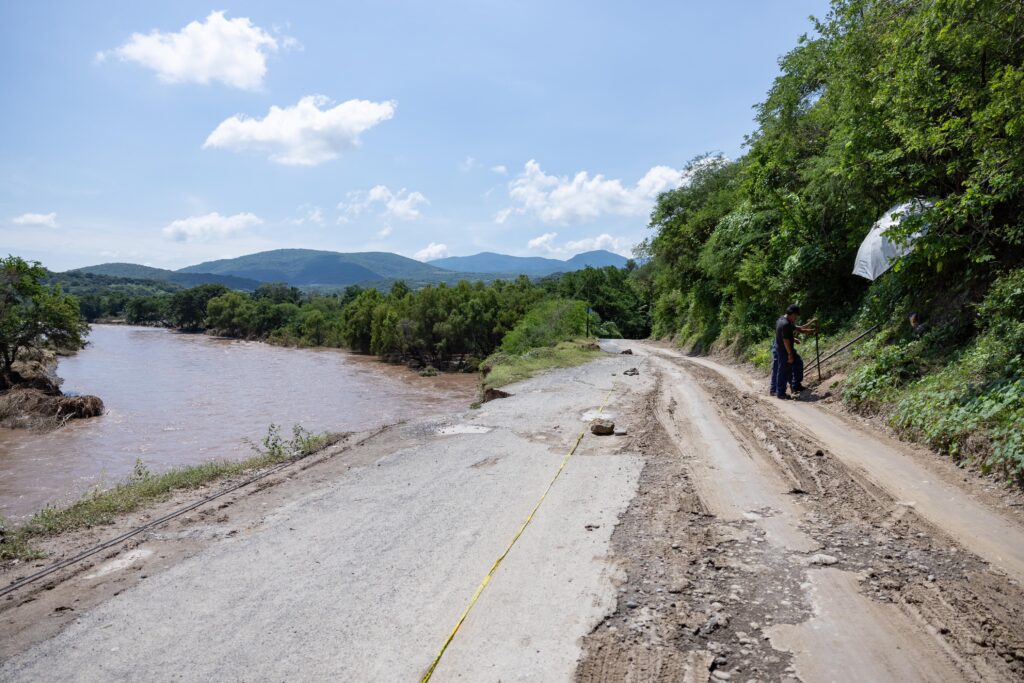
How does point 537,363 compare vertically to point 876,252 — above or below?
below

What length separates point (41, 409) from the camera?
22.6 metres

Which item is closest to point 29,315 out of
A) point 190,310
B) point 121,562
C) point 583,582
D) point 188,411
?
point 188,411

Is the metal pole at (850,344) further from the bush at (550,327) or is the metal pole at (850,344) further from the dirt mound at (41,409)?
the dirt mound at (41,409)

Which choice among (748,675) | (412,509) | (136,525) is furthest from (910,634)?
(136,525)

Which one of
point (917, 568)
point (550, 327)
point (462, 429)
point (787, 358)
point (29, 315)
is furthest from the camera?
point (550, 327)

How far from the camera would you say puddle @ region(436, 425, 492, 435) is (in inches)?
416

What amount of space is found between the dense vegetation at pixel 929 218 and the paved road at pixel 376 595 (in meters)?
4.28

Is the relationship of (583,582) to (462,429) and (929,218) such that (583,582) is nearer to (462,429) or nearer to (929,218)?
(462,429)

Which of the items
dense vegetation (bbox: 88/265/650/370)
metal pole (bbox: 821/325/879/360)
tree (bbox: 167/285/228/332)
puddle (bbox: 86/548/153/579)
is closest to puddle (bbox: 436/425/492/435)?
puddle (bbox: 86/548/153/579)

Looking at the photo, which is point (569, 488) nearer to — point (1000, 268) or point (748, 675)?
point (748, 675)

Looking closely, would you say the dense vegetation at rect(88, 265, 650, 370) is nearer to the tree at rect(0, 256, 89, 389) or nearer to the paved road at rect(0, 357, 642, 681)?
the tree at rect(0, 256, 89, 389)

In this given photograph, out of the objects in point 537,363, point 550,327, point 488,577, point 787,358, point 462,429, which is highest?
point 550,327

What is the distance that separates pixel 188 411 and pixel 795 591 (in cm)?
2531

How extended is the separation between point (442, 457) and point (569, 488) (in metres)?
2.81
